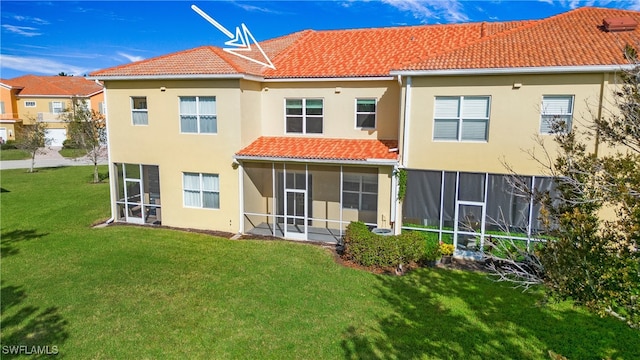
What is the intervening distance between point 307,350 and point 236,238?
899 cm

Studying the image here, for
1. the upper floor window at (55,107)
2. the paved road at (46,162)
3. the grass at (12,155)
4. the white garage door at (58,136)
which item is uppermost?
the upper floor window at (55,107)

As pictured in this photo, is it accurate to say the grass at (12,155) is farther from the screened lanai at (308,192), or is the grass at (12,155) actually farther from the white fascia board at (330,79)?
the white fascia board at (330,79)

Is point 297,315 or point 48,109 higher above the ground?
point 48,109

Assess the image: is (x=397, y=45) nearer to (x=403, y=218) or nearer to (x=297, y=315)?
(x=403, y=218)

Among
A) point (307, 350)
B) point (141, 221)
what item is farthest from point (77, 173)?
point (307, 350)

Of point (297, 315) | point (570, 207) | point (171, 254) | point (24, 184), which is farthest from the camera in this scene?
point (24, 184)

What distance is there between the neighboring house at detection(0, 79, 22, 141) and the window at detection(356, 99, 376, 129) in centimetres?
5780

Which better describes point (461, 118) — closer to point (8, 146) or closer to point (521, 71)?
point (521, 71)

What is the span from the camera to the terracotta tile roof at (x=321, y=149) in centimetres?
1680

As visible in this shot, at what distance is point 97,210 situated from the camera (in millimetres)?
22812

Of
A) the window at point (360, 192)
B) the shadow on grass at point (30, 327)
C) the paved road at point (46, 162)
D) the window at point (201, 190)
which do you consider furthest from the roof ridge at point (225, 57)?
the paved road at point (46, 162)

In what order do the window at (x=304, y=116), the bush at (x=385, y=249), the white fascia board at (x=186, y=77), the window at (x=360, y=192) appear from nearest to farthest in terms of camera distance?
the bush at (x=385, y=249) → the white fascia board at (x=186, y=77) → the window at (x=360, y=192) → the window at (x=304, y=116)

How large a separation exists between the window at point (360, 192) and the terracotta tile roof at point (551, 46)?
5272 mm

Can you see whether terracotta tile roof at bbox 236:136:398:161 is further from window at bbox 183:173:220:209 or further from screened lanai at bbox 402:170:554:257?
window at bbox 183:173:220:209
